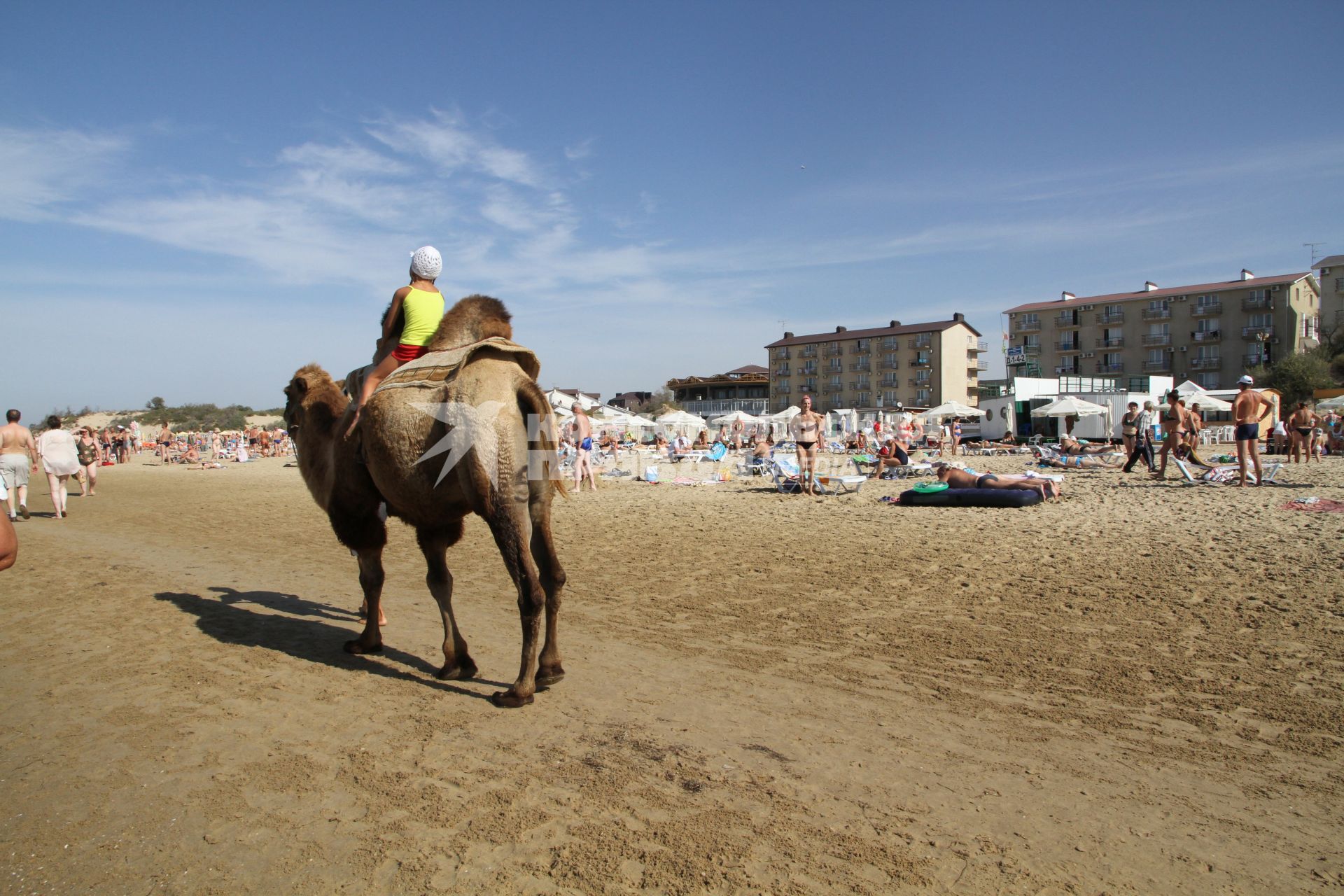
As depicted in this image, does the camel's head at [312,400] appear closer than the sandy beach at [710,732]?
No

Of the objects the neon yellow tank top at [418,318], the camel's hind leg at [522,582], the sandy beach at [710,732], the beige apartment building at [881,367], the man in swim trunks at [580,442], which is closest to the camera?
the sandy beach at [710,732]

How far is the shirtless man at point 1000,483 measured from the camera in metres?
13.4

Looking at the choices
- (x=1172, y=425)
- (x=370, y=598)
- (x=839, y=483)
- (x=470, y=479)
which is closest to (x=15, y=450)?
(x=370, y=598)

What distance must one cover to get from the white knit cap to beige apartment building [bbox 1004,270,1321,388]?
84.1 metres

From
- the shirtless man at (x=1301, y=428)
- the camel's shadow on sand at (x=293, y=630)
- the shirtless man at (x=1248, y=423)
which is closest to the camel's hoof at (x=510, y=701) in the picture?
the camel's shadow on sand at (x=293, y=630)

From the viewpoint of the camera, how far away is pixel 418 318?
5.18m

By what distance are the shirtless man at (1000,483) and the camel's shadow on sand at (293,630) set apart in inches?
421

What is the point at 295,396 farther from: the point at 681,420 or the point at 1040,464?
the point at 681,420

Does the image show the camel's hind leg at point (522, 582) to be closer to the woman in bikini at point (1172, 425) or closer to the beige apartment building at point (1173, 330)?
the woman in bikini at point (1172, 425)

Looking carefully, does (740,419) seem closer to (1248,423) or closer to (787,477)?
(787,477)

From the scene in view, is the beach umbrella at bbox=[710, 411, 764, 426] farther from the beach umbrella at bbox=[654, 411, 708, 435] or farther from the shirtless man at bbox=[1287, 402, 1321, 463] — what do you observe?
the shirtless man at bbox=[1287, 402, 1321, 463]

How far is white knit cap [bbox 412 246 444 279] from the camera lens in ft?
17.2

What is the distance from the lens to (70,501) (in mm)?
19438

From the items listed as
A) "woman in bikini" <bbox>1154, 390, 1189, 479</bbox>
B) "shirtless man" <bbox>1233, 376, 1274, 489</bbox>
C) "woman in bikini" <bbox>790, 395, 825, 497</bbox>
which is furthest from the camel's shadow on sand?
"woman in bikini" <bbox>1154, 390, 1189, 479</bbox>
